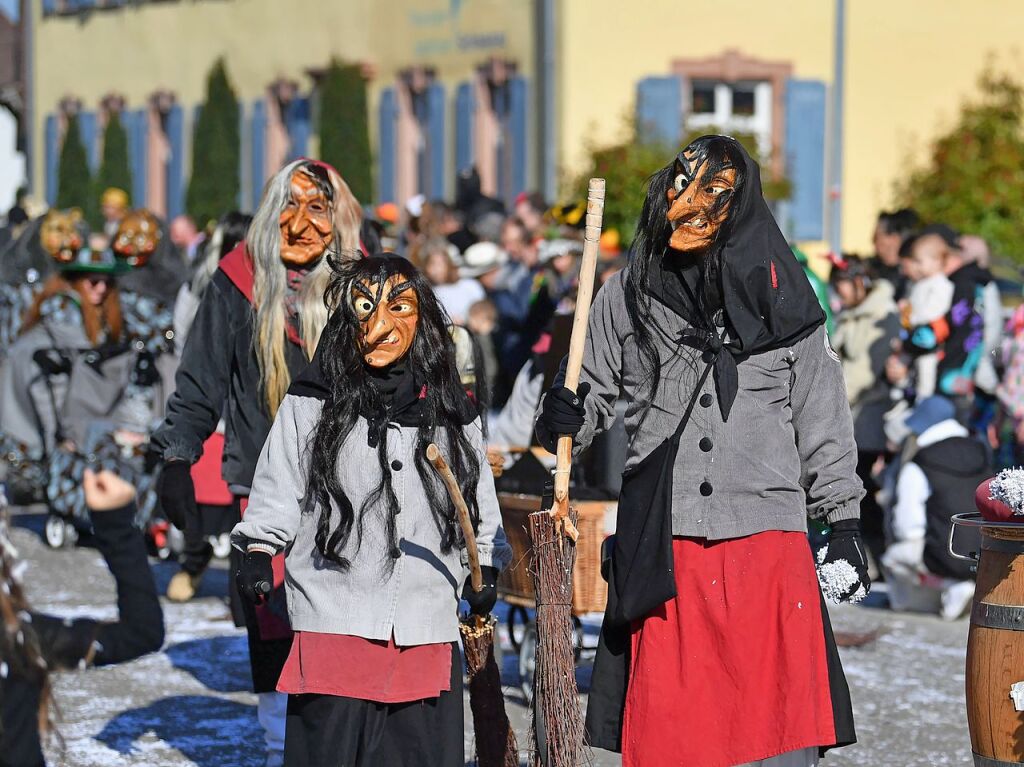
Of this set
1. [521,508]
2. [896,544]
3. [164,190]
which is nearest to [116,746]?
[521,508]

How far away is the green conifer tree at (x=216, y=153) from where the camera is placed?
2617 cm

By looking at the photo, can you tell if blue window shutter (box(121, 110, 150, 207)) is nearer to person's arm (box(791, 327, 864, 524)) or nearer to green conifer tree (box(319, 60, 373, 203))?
green conifer tree (box(319, 60, 373, 203))

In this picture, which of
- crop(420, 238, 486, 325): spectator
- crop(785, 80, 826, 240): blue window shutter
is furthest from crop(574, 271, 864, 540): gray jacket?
crop(785, 80, 826, 240): blue window shutter

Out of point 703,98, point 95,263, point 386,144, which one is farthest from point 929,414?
point 386,144

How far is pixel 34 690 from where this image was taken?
393 cm

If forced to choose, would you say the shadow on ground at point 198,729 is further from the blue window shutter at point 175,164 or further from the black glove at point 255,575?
the blue window shutter at point 175,164

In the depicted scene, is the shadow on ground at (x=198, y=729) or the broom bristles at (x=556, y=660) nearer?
the broom bristles at (x=556, y=660)

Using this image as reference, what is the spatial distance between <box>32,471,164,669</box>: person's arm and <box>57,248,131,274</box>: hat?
24.2 feet

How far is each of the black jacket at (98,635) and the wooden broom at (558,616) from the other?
1105mm

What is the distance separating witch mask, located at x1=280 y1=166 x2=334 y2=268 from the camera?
5.97 m

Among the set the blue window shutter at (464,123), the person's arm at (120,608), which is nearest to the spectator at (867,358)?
the person's arm at (120,608)

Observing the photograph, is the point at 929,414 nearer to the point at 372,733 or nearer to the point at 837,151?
the point at 372,733

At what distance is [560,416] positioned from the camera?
481cm

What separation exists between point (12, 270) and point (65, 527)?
149 inches
